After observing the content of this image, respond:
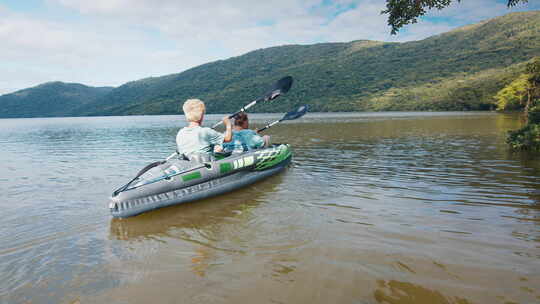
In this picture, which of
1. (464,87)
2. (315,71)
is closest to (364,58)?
(315,71)

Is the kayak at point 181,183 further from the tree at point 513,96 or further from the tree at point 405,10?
the tree at point 513,96

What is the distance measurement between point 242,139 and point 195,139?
Result: 2553mm

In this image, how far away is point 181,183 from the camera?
6.46 m

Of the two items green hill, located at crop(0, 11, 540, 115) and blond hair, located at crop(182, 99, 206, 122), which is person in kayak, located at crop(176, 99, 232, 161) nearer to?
blond hair, located at crop(182, 99, 206, 122)

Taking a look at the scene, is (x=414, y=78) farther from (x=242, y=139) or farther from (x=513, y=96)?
(x=242, y=139)

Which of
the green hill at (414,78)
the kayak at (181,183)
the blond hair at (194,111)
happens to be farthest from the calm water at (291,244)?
the green hill at (414,78)

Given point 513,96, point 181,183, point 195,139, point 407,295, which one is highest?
point 513,96

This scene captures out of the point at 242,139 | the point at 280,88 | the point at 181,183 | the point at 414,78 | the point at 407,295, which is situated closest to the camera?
the point at 407,295

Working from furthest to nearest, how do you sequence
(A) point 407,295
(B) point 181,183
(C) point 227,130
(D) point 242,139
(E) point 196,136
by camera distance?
(D) point 242,139 < (C) point 227,130 < (E) point 196,136 < (B) point 181,183 < (A) point 407,295

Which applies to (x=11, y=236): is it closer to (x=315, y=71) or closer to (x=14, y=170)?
(x=14, y=170)

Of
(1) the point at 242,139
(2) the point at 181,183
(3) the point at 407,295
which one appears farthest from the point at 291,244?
(1) the point at 242,139

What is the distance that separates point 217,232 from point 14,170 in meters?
11.4

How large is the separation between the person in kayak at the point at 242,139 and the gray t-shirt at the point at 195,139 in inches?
70.7

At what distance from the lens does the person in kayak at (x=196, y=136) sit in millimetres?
6605
